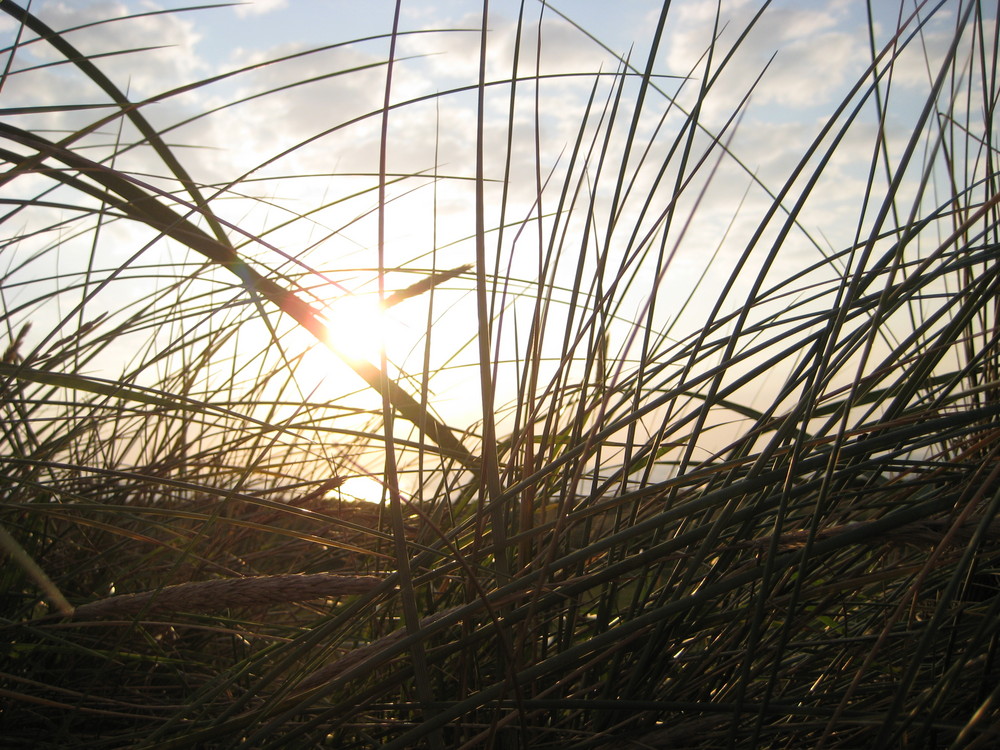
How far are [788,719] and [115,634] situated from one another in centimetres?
95

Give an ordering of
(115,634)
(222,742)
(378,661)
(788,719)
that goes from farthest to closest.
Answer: (115,634) < (222,742) < (788,719) < (378,661)

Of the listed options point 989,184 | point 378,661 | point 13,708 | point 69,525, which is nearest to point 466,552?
point 378,661

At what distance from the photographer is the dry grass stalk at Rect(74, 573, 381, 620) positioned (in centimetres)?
71

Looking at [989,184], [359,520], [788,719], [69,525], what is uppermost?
[989,184]

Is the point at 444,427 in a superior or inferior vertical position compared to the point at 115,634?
superior

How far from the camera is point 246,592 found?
0.73m

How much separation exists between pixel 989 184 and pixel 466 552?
0.84 metres

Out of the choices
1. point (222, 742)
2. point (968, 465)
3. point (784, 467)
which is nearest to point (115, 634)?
point (222, 742)

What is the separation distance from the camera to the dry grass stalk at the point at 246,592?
0.71 metres

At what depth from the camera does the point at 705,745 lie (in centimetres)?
70

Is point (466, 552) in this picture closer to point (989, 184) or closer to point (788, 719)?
point (788, 719)

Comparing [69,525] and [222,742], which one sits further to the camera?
[69,525]

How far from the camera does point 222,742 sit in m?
0.88

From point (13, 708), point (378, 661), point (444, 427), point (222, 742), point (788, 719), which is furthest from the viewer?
point (444, 427)
